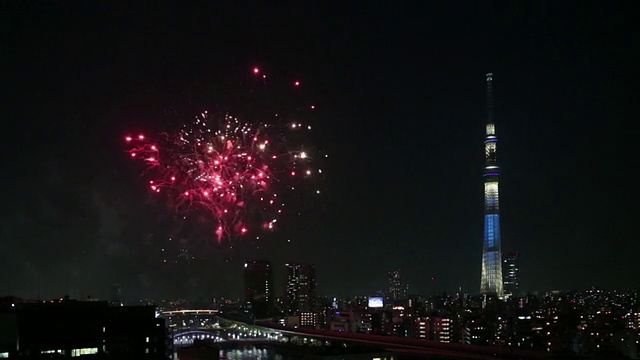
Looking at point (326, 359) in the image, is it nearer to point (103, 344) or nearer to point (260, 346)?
point (103, 344)

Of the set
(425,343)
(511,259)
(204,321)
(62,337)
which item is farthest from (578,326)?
(511,259)

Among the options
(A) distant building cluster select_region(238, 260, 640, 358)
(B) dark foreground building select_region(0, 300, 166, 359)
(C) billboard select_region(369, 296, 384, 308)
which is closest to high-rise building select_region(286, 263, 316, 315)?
(A) distant building cluster select_region(238, 260, 640, 358)

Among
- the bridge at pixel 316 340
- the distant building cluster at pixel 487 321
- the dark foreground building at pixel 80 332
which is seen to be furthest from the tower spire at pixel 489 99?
the dark foreground building at pixel 80 332

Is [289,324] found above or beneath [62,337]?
beneath

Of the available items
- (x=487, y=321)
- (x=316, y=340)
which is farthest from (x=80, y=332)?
(x=487, y=321)

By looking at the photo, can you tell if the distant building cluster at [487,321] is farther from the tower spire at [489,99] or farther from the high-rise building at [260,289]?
the tower spire at [489,99]

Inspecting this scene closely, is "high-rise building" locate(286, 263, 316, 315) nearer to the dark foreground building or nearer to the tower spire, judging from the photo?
the tower spire

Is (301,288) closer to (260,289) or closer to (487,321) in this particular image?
(260,289)
